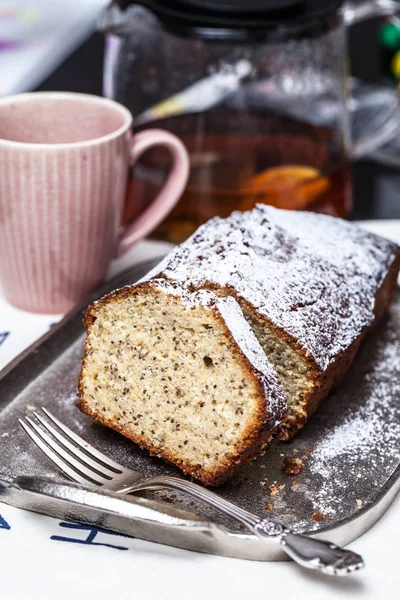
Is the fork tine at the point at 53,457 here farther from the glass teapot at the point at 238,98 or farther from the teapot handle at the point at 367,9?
the teapot handle at the point at 367,9

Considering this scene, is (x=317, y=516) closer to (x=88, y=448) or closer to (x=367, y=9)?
(x=88, y=448)

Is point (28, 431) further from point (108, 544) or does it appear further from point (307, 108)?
point (307, 108)

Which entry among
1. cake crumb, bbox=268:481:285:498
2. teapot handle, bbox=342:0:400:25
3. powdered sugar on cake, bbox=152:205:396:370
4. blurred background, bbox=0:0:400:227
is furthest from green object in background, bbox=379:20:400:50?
cake crumb, bbox=268:481:285:498

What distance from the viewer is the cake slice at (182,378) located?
103cm

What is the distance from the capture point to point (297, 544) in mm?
901

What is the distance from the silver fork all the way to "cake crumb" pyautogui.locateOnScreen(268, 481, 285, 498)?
0.33ft

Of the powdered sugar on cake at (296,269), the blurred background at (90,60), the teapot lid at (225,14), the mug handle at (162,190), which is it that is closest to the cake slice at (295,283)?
the powdered sugar on cake at (296,269)

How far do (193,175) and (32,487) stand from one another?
2.73ft

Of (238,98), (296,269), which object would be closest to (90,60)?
(238,98)

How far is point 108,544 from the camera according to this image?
97cm

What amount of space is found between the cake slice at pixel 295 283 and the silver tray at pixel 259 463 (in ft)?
0.18

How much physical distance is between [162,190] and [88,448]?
66 centimetres

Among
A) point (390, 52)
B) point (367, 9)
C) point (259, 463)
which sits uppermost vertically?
point (367, 9)

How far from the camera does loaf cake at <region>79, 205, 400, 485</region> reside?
104cm
